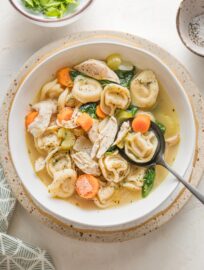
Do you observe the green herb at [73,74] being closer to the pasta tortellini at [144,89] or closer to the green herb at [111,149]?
the pasta tortellini at [144,89]

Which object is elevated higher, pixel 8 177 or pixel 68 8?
pixel 68 8

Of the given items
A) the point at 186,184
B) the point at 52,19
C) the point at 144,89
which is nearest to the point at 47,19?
the point at 52,19

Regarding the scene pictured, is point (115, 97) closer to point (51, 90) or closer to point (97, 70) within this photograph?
point (97, 70)

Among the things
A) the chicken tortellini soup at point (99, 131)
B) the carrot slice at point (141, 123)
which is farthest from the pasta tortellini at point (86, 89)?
the carrot slice at point (141, 123)

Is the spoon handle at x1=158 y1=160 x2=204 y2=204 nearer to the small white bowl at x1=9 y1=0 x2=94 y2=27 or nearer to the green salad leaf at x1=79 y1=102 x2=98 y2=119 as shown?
the green salad leaf at x1=79 y1=102 x2=98 y2=119

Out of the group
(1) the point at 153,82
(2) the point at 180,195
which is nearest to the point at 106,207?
(2) the point at 180,195

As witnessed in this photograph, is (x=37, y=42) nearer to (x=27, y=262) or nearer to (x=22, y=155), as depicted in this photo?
(x=22, y=155)
